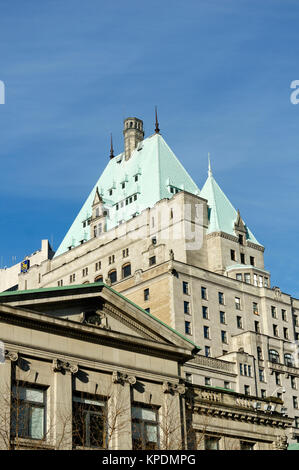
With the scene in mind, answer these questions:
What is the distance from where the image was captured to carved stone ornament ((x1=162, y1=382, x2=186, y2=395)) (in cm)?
4956

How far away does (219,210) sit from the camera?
139625mm

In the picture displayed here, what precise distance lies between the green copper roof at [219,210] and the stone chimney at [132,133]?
65.4 ft

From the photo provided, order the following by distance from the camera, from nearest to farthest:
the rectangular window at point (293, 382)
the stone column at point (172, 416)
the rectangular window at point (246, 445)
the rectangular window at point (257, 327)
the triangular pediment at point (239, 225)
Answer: the stone column at point (172, 416), the rectangular window at point (246, 445), the rectangular window at point (293, 382), the rectangular window at point (257, 327), the triangular pediment at point (239, 225)

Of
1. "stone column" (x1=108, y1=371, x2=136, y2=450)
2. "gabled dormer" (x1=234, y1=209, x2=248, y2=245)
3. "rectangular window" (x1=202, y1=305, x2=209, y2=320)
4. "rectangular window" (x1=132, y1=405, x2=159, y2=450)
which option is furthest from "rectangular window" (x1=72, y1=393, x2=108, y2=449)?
"gabled dormer" (x1=234, y1=209, x2=248, y2=245)

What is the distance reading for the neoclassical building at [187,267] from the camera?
377 ft

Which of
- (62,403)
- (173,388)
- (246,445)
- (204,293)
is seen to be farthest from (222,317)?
(62,403)

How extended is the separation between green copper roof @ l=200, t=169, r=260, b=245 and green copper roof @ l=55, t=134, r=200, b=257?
3.31 m

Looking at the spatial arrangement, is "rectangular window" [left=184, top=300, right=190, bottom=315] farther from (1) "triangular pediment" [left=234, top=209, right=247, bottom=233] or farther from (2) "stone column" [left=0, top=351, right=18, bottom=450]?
(2) "stone column" [left=0, top=351, right=18, bottom=450]

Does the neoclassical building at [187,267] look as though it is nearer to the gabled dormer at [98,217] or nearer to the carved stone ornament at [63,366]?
the gabled dormer at [98,217]

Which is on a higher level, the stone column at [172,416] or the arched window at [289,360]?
the arched window at [289,360]

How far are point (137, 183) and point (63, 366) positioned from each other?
106 meters

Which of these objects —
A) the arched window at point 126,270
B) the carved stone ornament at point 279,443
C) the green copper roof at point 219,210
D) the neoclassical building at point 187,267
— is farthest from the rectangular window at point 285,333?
the carved stone ornament at point 279,443

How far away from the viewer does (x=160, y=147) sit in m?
154
